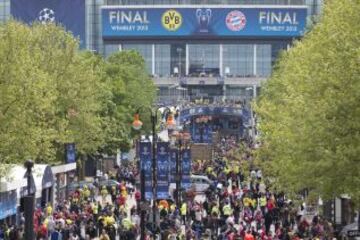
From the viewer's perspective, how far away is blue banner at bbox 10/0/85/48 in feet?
463

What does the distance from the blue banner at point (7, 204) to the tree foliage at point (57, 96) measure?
207cm

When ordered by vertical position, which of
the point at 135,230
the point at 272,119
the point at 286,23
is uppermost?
the point at 286,23

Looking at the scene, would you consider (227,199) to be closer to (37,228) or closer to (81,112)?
(81,112)

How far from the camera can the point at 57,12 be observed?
142 metres

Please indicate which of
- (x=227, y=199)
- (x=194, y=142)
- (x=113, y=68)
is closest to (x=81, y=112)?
(x=227, y=199)

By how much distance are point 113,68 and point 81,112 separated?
24.6 metres

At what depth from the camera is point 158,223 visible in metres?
38.1

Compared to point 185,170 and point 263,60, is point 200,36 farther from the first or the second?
point 185,170

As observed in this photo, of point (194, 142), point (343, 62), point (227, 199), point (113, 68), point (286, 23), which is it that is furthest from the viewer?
point (286, 23)

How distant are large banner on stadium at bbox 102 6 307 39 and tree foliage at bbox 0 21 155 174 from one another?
48171mm

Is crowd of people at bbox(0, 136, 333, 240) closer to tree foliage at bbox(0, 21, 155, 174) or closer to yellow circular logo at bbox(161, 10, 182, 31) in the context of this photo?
tree foliage at bbox(0, 21, 155, 174)

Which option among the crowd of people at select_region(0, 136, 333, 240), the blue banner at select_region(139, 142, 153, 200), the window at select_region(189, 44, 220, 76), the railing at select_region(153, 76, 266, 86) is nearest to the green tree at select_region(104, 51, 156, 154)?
the crowd of people at select_region(0, 136, 333, 240)

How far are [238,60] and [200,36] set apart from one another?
56.2 ft

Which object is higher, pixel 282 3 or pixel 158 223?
pixel 282 3
